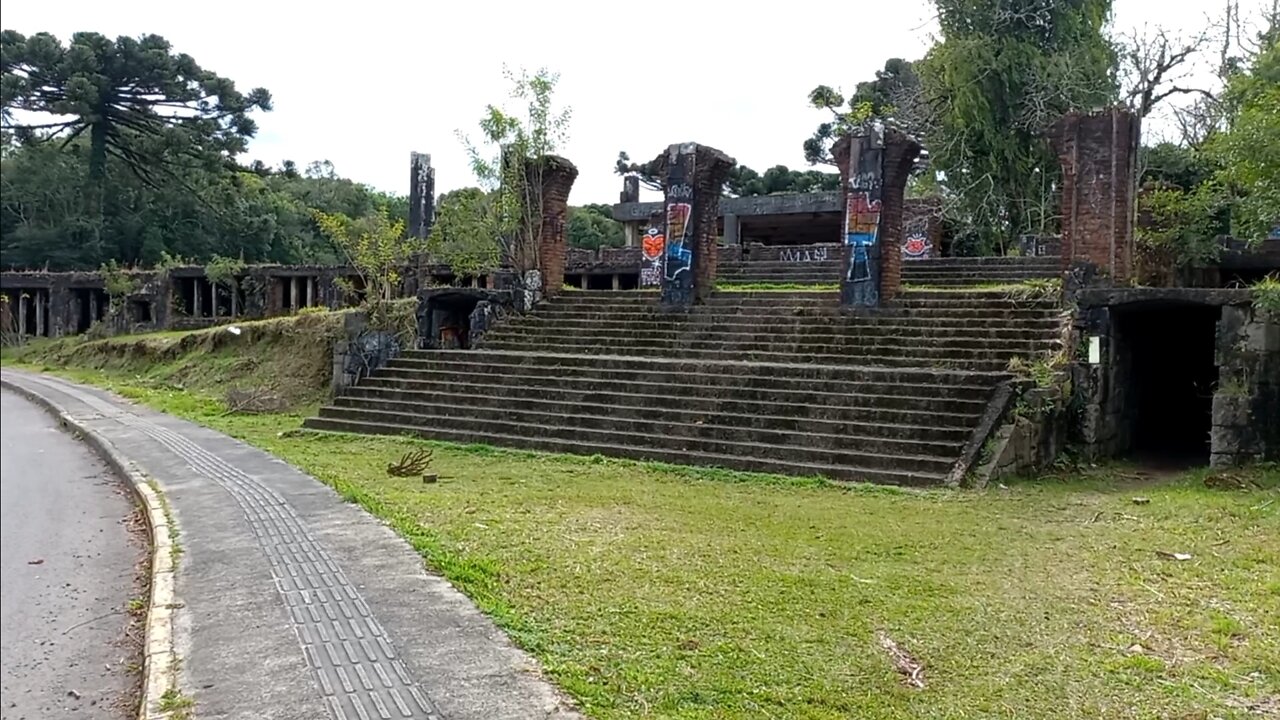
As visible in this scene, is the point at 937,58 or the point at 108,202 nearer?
the point at 937,58

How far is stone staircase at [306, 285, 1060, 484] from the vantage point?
9.38 m

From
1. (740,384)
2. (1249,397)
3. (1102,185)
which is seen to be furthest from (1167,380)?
(740,384)

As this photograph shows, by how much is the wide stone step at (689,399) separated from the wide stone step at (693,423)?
0.16ft

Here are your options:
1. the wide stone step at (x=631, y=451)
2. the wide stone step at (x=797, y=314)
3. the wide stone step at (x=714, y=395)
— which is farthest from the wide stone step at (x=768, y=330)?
the wide stone step at (x=631, y=451)

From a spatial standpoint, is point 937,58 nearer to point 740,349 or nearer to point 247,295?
point 740,349

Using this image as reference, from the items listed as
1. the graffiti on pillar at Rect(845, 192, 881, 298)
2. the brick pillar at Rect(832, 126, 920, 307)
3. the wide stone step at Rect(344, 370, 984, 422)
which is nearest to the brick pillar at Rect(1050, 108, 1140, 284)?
the brick pillar at Rect(832, 126, 920, 307)

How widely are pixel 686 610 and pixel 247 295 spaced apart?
78.9 feet

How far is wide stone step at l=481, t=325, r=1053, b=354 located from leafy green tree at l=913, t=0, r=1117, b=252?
895 centimetres

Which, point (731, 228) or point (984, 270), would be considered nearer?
point (984, 270)

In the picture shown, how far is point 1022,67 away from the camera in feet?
61.9

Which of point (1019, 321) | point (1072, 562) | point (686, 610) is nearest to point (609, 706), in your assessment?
point (686, 610)

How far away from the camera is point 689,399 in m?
10.8

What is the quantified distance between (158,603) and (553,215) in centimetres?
1223

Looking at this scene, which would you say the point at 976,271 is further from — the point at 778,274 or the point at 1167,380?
the point at 1167,380
